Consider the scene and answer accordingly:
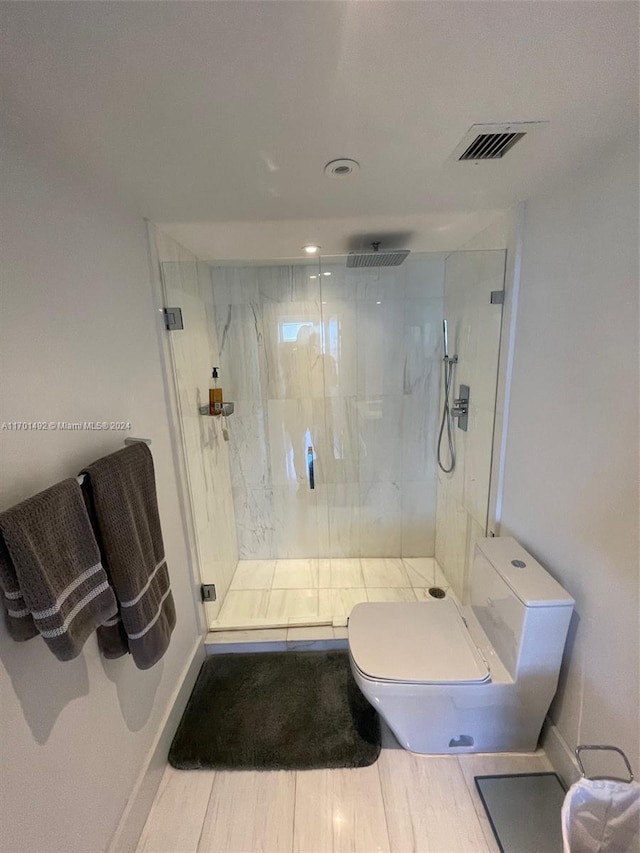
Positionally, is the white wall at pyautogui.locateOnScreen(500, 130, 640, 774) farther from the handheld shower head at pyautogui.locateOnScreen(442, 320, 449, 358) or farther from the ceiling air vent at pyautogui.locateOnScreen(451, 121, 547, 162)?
the handheld shower head at pyautogui.locateOnScreen(442, 320, 449, 358)

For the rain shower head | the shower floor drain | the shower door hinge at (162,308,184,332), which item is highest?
the rain shower head

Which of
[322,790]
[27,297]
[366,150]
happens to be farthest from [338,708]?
[366,150]

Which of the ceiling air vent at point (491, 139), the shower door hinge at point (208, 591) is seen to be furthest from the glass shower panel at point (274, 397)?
the ceiling air vent at point (491, 139)

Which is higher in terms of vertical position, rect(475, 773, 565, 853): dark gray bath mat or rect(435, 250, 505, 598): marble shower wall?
rect(435, 250, 505, 598): marble shower wall

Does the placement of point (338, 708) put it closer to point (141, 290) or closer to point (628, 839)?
point (628, 839)

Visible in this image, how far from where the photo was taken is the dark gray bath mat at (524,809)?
3.73 ft

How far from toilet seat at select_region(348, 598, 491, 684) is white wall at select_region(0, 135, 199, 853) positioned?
2.80 feet

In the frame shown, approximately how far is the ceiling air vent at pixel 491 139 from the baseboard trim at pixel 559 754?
2.02m

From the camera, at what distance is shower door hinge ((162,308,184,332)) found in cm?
156

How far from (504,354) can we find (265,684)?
1.94 m

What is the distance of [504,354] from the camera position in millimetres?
1575

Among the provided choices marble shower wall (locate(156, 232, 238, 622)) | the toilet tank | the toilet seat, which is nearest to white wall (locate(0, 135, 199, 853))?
marble shower wall (locate(156, 232, 238, 622))

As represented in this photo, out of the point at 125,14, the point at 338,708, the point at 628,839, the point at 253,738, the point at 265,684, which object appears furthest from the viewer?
the point at 265,684

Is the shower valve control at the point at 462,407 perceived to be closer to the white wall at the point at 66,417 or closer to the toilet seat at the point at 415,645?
the toilet seat at the point at 415,645
